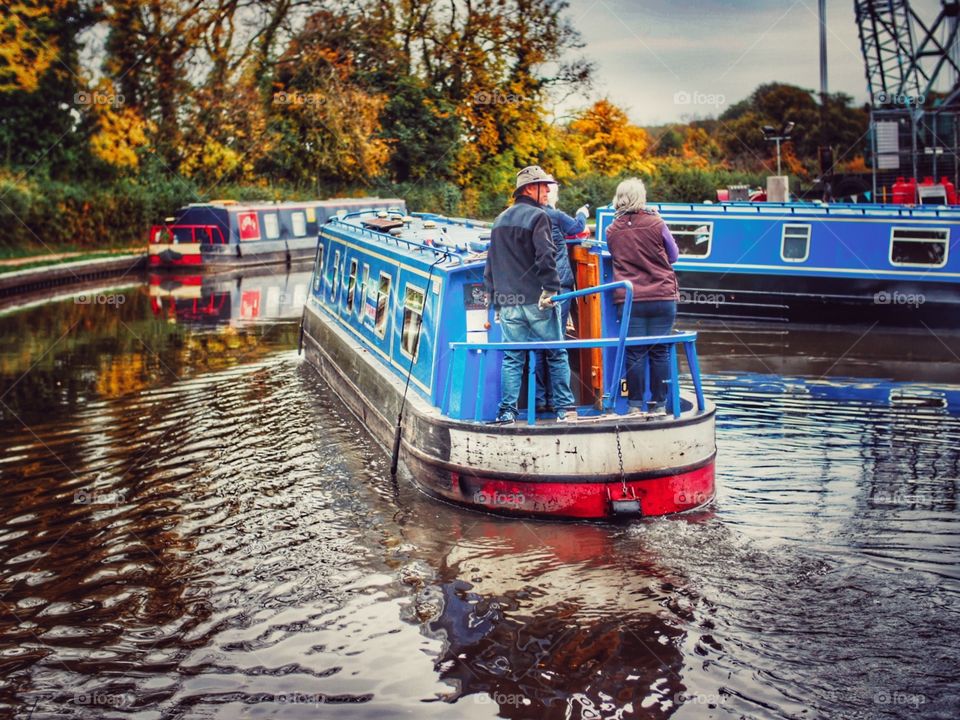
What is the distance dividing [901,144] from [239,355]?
19.9 meters

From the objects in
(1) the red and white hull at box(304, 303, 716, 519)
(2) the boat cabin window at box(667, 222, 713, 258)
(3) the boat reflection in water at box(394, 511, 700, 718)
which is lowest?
(3) the boat reflection in water at box(394, 511, 700, 718)

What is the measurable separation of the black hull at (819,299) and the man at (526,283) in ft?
35.8

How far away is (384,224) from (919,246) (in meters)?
9.30

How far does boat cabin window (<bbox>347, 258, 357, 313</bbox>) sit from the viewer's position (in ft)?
39.1

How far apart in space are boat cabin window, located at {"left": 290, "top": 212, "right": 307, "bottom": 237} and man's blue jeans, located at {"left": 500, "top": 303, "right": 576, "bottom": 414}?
909 inches

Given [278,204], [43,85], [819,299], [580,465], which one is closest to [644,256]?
[580,465]

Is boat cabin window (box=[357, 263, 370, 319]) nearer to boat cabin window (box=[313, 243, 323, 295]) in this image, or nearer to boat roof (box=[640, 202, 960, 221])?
boat cabin window (box=[313, 243, 323, 295])

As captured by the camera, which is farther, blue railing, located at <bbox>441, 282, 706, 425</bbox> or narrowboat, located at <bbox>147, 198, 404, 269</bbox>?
narrowboat, located at <bbox>147, 198, 404, 269</bbox>

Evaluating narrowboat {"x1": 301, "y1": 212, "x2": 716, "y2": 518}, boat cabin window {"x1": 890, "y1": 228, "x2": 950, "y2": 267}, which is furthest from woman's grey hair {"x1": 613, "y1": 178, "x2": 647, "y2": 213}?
boat cabin window {"x1": 890, "y1": 228, "x2": 950, "y2": 267}

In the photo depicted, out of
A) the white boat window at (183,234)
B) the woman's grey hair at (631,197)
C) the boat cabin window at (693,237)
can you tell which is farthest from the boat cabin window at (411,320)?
the white boat window at (183,234)

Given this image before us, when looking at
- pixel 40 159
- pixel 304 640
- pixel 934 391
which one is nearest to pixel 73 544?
pixel 304 640

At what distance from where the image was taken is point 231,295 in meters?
22.0

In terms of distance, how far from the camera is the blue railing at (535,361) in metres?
6.91

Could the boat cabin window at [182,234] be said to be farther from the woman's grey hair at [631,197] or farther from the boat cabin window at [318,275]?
the woman's grey hair at [631,197]
